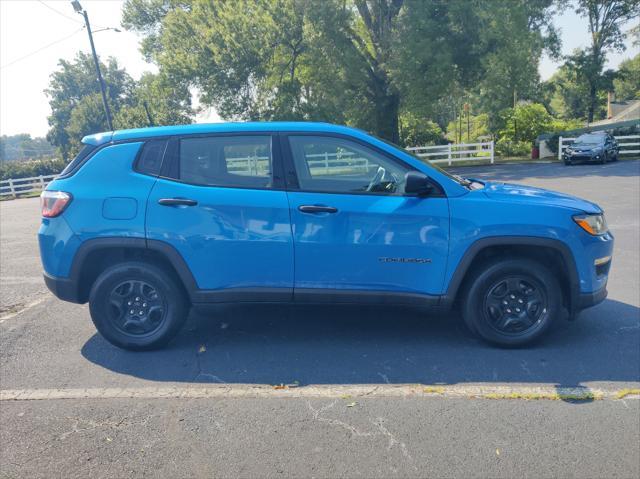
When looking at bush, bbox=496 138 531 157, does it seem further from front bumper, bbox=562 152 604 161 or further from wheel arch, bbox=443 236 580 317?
wheel arch, bbox=443 236 580 317

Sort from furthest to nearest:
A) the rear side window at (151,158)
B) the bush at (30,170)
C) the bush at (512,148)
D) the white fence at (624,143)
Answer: the bush at (30,170) → the bush at (512,148) → the white fence at (624,143) → the rear side window at (151,158)

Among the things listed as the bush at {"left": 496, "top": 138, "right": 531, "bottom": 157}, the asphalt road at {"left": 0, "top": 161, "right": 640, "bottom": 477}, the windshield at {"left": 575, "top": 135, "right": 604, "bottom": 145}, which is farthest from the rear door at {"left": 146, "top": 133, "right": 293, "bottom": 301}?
the bush at {"left": 496, "top": 138, "right": 531, "bottom": 157}

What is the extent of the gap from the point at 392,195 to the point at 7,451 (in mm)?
3086

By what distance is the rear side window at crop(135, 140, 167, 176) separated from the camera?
4.16 m

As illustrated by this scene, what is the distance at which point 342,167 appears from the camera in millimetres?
4230

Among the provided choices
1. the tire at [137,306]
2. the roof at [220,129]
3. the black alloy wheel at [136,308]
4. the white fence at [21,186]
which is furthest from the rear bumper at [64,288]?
the white fence at [21,186]

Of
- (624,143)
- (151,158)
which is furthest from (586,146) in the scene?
(151,158)

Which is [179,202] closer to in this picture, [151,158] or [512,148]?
[151,158]

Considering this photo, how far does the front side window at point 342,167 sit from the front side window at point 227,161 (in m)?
0.27

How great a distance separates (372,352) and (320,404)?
2.93ft

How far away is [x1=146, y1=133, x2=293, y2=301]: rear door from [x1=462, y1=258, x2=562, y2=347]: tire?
1540 mm

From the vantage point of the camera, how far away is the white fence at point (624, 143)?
77.8 feet

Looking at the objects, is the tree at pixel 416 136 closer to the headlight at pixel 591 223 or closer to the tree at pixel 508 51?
the tree at pixel 508 51

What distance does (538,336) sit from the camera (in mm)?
4152
